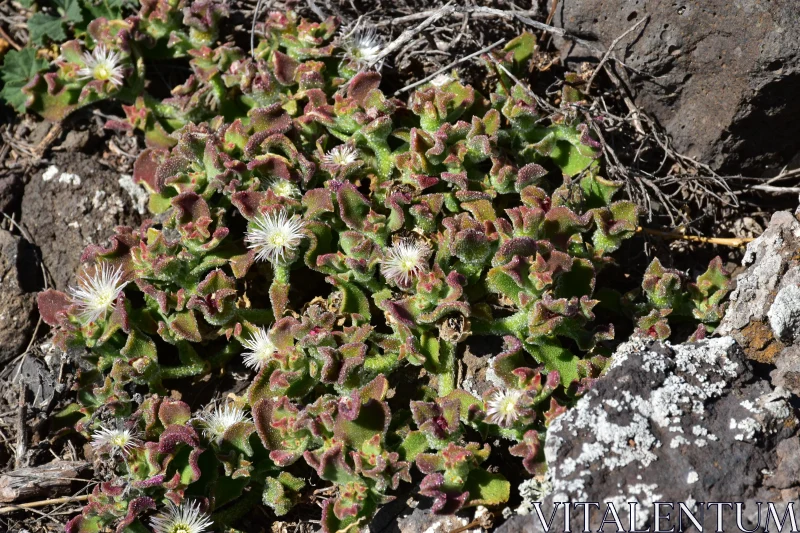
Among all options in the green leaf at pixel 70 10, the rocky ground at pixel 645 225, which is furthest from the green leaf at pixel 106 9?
the rocky ground at pixel 645 225

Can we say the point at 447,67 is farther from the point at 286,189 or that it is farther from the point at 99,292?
the point at 99,292

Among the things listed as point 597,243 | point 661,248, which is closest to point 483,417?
point 597,243

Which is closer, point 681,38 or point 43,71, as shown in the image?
point 681,38

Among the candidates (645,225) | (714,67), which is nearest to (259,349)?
(645,225)

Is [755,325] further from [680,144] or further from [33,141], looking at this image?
[33,141]

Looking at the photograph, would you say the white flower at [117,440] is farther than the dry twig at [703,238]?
No

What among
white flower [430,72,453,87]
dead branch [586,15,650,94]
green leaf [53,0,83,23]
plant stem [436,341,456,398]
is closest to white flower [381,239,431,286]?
plant stem [436,341,456,398]

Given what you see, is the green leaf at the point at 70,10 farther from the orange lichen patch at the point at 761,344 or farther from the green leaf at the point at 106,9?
the orange lichen patch at the point at 761,344
